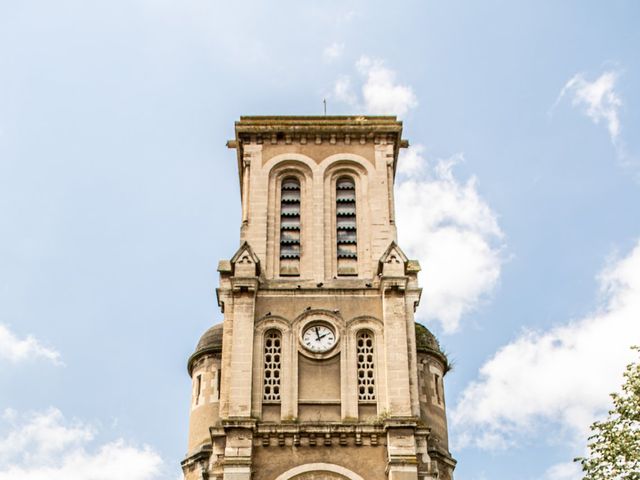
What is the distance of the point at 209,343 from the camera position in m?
36.8

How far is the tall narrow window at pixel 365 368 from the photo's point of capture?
96.7ft

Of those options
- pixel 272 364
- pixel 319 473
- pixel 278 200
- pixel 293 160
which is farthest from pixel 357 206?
pixel 319 473

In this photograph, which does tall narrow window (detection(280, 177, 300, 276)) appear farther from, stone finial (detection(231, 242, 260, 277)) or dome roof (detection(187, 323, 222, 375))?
dome roof (detection(187, 323, 222, 375))

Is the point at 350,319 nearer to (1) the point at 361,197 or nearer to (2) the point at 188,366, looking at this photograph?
(1) the point at 361,197

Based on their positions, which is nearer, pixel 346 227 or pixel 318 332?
pixel 318 332

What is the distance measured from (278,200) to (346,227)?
281 cm

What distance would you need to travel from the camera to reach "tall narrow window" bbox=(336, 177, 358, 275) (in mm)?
32938

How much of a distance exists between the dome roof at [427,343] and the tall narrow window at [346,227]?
5063 mm

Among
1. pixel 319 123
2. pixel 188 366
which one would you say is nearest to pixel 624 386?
pixel 319 123

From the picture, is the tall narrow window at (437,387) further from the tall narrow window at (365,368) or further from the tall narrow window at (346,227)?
the tall narrow window at (346,227)

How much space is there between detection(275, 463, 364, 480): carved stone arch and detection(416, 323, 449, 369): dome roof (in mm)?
8899

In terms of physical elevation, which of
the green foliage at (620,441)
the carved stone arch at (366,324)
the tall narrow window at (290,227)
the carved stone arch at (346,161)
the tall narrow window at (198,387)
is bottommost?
the green foliage at (620,441)

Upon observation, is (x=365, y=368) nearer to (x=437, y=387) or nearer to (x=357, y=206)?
(x=437, y=387)

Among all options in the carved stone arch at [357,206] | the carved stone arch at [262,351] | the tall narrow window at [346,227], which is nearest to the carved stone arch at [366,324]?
the carved stone arch at [357,206]
